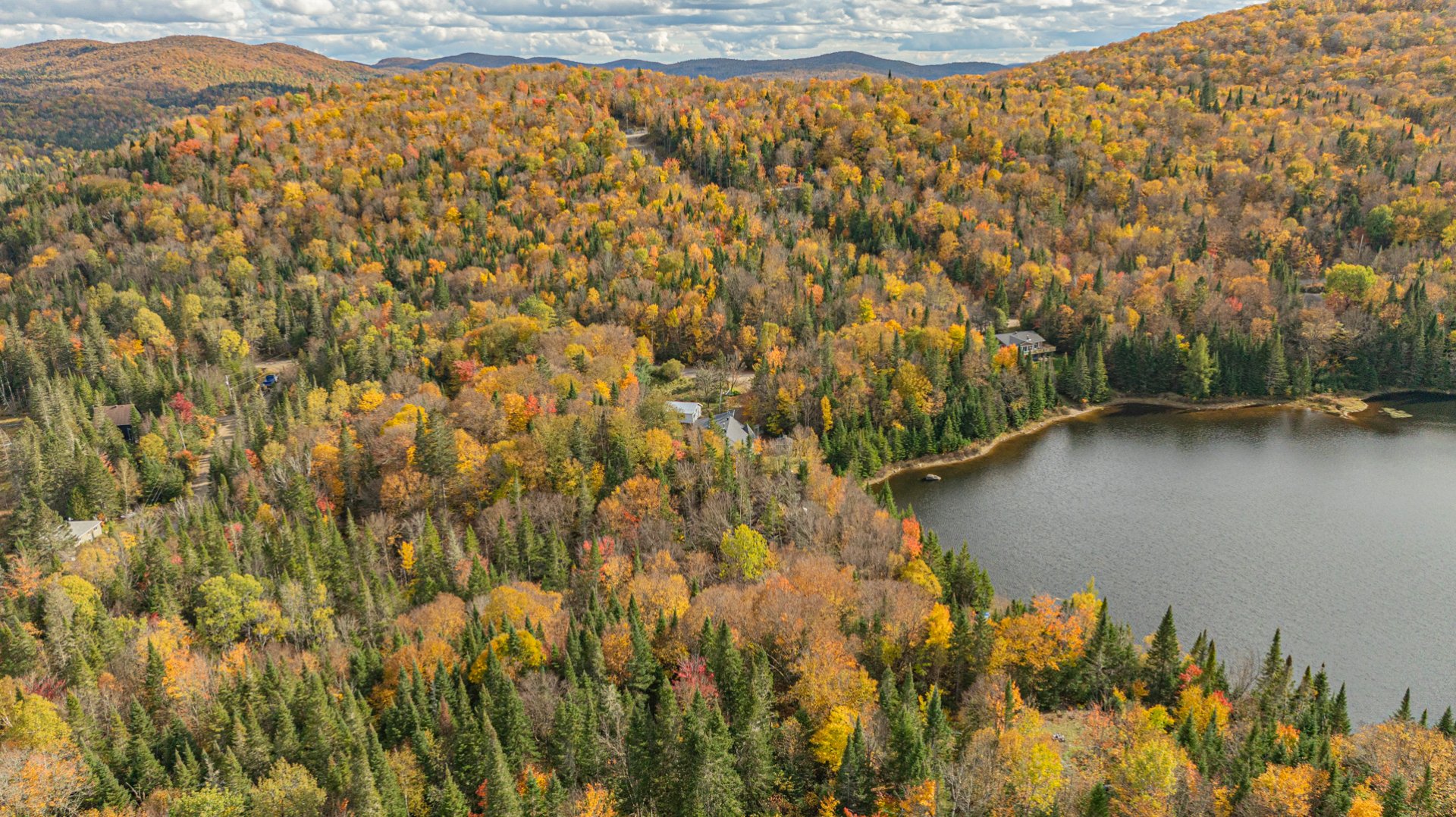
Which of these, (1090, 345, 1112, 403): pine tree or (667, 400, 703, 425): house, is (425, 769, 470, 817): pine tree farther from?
(1090, 345, 1112, 403): pine tree

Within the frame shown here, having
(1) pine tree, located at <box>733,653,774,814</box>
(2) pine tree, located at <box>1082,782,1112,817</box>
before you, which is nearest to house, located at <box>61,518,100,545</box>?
(1) pine tree, located at <box>733,653,774,814</box>

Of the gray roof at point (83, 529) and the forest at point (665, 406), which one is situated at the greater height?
the forest at point (665, 406)

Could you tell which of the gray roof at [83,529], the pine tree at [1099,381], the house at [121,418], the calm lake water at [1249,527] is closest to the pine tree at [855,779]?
the calm lake water at [1249,527]

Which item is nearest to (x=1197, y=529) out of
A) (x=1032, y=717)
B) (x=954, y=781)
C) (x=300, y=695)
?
(x=1032, y=717)

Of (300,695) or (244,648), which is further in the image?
(244,648)

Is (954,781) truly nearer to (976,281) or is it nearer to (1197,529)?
→ (1197,529)

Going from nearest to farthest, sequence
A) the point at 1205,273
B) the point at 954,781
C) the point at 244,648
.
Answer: the point at 954,781
the point at 244,648
the point at 1205,273

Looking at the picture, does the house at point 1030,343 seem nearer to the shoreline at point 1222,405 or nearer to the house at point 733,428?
the shoreline at point 1222,405
